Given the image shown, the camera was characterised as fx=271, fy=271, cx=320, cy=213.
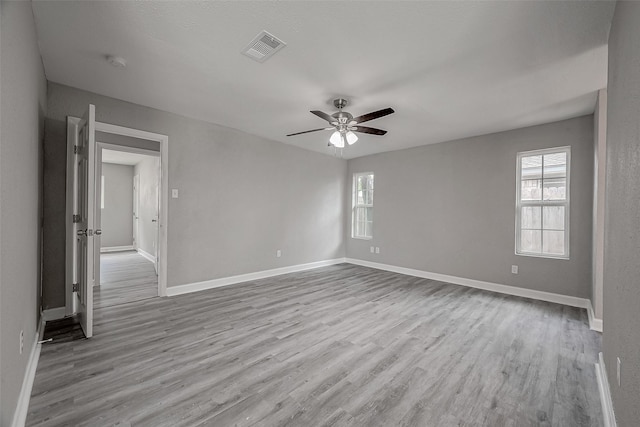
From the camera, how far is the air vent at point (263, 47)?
2.14m

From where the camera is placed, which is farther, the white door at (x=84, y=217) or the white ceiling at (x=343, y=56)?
the white door at (x=84, y=217)

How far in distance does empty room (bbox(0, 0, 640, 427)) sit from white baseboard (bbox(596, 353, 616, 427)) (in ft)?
0.08

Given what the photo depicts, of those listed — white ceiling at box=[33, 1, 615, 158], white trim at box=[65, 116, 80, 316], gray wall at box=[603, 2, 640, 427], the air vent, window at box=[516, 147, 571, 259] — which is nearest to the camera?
gray wall at box=[603, 2, 640, 427]

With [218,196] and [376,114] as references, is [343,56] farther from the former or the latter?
[218,196]

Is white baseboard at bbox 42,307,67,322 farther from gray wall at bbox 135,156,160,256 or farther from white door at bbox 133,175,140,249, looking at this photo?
white door at bbox 133,175,140,249

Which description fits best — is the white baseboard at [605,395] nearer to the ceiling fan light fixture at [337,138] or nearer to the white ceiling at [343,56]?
the white ceiling at [343,56]

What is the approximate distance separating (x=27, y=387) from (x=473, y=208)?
5538 millimetres

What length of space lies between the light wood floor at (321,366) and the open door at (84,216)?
1.02 ft

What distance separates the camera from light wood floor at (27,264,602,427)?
1643 mm

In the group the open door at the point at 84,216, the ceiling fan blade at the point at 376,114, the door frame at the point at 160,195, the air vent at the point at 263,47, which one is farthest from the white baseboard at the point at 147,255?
the ceiling fan blade at the point at 376,114

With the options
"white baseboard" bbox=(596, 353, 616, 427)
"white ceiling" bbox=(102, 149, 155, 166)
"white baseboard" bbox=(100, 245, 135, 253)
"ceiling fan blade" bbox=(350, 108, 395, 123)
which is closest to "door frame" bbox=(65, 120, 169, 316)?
"ceiling fan blade" bbox=(350, 108, 395, 123)

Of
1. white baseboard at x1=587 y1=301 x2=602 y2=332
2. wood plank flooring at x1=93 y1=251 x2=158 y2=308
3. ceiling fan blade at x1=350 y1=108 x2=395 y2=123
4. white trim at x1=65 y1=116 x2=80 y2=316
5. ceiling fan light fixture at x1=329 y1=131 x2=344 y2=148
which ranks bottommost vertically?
wood plank flooring at x1=93 y1=251 x2=158 y2=308

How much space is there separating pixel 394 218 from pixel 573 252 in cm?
284

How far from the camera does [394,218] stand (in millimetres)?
5805
